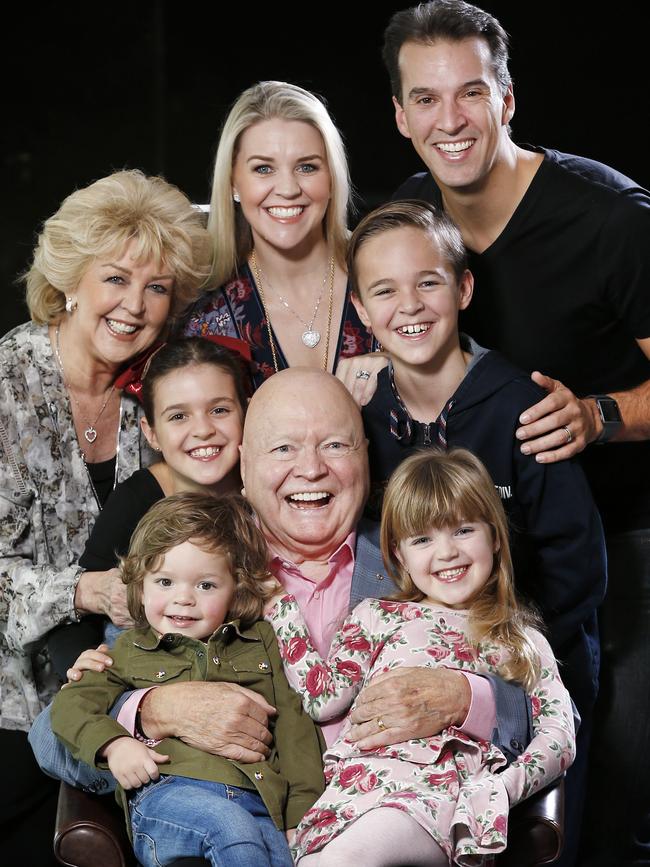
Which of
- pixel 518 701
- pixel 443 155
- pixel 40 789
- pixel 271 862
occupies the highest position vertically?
pixel 443 155

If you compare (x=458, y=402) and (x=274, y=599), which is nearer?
(x=274, y=599)

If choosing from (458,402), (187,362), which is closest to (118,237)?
(187,362)

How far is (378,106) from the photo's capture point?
220 inches

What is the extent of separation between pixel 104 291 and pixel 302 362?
0.61m

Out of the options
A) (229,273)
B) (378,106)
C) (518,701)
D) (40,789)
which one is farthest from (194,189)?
(518,701)

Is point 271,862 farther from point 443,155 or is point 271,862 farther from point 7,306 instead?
point 7,306

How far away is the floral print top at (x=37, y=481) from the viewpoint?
352 centimetres

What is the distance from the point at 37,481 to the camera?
11.6 feet

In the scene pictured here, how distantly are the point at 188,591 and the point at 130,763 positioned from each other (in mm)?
371

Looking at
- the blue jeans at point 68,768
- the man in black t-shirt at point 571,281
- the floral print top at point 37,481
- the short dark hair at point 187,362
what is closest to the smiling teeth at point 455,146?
the man in black t-shirt at point 571,281

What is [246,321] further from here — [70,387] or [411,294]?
[411,294]

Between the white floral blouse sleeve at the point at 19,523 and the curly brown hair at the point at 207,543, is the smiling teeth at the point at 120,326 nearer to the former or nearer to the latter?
the white floral blouse sleeve at the point at 19,523

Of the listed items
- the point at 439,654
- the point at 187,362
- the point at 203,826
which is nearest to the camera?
the point at 203,826

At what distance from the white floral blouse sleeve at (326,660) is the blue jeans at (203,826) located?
243mm
